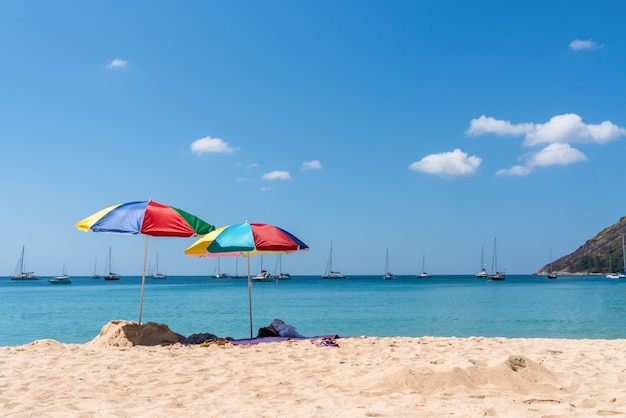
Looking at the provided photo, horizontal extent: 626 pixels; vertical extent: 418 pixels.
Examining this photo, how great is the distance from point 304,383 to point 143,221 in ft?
16.3

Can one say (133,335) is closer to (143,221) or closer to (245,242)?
(143,221)

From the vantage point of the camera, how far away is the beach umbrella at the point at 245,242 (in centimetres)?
1044

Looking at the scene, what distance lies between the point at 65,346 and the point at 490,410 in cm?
849

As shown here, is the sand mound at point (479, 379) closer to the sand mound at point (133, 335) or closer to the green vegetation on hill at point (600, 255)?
the sand mound at point (133, 335)

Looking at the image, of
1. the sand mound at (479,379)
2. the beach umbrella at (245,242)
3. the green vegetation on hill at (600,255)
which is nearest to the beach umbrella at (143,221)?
the beach umbrella at (245,242)

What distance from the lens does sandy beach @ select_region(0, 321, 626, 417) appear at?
5.31 m

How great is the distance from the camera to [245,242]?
10.4m

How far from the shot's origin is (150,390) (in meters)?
6.36

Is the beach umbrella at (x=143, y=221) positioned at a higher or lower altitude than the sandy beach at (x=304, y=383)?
higher

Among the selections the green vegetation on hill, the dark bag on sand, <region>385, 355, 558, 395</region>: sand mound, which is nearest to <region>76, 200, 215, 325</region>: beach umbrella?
the dark bag on sand

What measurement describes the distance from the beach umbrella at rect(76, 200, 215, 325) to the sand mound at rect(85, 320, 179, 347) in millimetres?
550

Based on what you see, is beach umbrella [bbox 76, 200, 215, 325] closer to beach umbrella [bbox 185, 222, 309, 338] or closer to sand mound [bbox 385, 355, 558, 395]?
beach umbrella [bbox 185, 222, 309, 338]

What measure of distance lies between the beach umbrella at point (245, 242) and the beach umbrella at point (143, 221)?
376 millimetres

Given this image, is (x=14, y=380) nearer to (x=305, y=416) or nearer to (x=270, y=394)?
(x=270, y=394)
